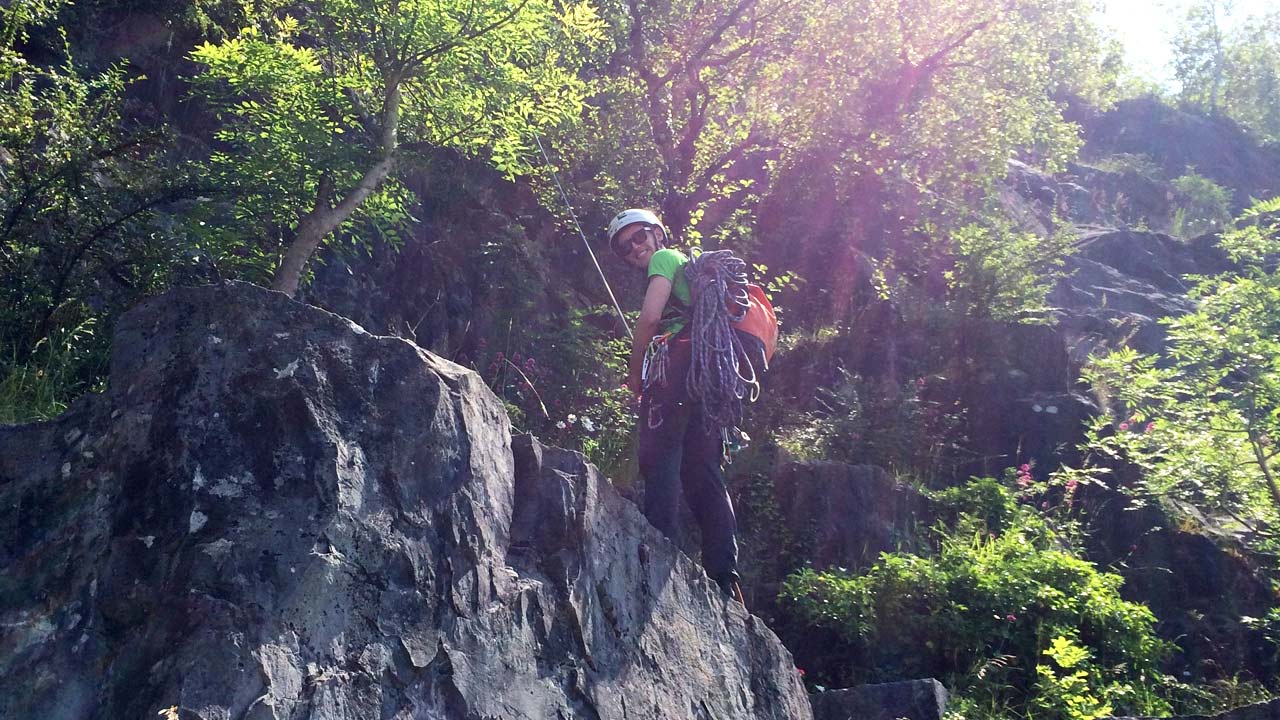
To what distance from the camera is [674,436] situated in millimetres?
5074

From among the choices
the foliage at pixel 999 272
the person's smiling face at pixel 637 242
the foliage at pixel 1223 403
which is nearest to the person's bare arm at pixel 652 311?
the person's smiling face at pixel 637 242

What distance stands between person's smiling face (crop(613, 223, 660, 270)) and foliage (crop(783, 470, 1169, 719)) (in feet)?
8.37

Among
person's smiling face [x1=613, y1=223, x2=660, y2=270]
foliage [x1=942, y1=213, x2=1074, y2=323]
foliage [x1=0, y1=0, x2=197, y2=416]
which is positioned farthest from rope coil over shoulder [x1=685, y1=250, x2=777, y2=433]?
foliage [x1=942, y1=213, x2=1074, y2=323]

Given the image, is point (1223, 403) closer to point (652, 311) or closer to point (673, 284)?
point (673, 284)

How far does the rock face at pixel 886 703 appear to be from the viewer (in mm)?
5070

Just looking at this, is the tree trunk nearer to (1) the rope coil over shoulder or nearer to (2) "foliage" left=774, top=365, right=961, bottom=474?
(1) the rope coil over shoulder

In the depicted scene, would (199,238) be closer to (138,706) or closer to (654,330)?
(654,330)

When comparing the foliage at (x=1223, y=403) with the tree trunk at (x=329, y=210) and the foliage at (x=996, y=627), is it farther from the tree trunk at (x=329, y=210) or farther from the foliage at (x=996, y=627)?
the tree trunk at (x=329, y=210)

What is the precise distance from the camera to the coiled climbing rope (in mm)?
5012

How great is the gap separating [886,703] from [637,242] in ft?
8.69

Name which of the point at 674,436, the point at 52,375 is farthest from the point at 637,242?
the point at 52,375

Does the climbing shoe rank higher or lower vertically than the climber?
lower

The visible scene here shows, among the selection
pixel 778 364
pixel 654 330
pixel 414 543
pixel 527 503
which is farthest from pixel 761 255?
pixel 414 543

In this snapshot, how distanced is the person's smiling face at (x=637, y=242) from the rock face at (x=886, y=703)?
2.41m
